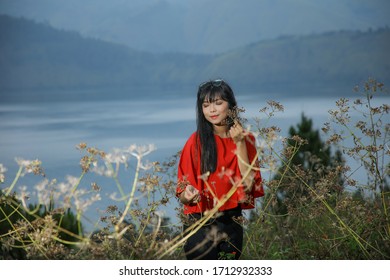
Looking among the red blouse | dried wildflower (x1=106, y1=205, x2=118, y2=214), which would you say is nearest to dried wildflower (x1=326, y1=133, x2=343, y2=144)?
the red blouse

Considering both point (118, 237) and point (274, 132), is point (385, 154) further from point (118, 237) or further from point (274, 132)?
point (118, 237)

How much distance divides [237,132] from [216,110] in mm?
125

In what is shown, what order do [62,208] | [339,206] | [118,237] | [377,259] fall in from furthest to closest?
[377,259] < [339,206] < [62,208] < [118,237]

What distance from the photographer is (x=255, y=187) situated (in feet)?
8.27

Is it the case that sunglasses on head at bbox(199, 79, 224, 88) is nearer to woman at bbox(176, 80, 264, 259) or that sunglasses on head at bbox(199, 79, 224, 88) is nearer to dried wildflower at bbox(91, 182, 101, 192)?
woman at bbox(176, 80, 264, 259)

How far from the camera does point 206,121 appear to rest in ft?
8.36

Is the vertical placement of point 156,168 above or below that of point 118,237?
above

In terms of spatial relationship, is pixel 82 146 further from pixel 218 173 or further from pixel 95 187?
pixel 218 173

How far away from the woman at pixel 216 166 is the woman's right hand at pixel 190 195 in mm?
96

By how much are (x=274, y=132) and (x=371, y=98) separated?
451mm

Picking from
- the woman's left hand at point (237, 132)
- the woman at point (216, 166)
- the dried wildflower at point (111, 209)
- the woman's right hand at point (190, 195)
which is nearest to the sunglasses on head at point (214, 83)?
the woman at point (216, 166)

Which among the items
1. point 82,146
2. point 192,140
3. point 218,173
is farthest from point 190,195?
point 82,146

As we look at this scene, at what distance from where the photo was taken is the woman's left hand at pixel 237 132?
2.43 m
